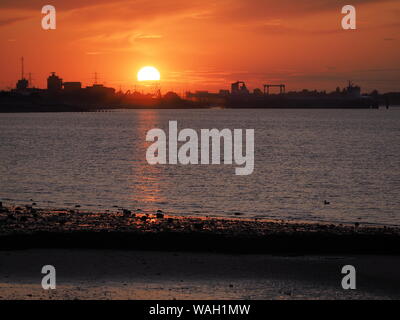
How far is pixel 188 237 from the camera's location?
21234 millimetres

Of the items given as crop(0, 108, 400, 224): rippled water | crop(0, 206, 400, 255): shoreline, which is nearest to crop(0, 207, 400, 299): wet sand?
crop(0, 206, 400, 255): shoreline

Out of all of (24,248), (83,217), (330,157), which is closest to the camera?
(24,248)

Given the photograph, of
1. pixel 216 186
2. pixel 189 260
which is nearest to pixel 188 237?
pixel 189 260

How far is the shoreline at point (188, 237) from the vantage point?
20078 mm

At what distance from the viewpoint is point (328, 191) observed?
47.2 m

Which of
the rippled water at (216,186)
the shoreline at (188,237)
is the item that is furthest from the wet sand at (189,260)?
the rippled water at (216,186)

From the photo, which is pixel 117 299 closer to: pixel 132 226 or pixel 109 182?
pixel 132 226

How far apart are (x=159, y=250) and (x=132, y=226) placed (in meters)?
4.90

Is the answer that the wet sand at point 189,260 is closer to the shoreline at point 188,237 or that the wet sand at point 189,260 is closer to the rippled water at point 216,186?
the shoreline at point 188,237

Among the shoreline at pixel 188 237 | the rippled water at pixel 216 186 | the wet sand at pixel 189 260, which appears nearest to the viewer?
the wet sand at pixel 189 260

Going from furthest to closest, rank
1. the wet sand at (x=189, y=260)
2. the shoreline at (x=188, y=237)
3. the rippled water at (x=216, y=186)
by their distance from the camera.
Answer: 1. the rippled water at (x=216, y=186)
2. the shoreline at (x=188, y=237)
3. the wet sand at (x=189, y=260)

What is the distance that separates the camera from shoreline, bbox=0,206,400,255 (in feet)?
65.9
